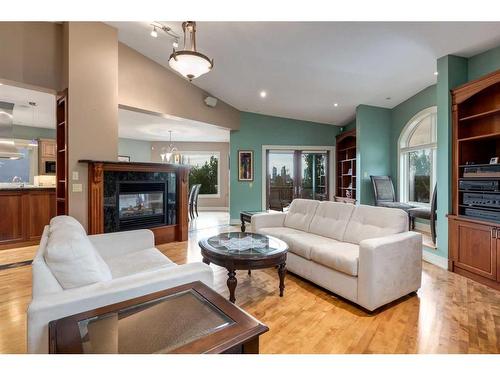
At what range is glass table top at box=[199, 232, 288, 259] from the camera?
2.49 metres

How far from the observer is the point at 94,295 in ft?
4.31

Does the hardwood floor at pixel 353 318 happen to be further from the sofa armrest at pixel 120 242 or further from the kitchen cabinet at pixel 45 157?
the kitchen cabinet at pixel 45 157

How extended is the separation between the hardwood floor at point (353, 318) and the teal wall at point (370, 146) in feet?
9.78

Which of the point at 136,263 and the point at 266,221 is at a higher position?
the point at 266,221

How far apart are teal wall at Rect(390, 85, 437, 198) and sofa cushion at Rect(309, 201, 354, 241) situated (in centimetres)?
323

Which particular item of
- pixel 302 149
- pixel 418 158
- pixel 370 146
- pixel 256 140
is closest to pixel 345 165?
pixel 302 149

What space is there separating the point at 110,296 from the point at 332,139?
23.4ft

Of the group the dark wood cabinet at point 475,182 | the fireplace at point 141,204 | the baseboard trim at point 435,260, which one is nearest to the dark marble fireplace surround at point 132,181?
the fireplace at point 141,204

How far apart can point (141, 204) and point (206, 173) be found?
219 inches

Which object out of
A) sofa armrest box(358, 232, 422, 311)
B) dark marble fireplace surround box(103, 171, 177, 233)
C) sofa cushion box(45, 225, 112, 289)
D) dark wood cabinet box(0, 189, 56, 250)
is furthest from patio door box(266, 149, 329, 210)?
sofa cushion box(45, 225, 112, 289)

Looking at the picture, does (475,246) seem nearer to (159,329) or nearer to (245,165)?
(159,329)

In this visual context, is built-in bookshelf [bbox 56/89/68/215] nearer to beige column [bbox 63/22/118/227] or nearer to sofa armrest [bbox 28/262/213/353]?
beige column [bbox 63/22/118/227]
